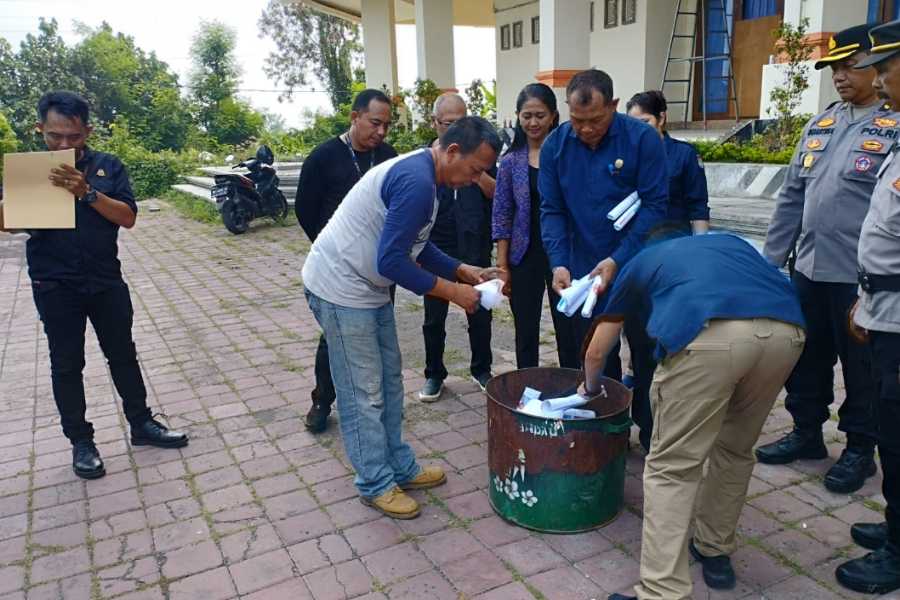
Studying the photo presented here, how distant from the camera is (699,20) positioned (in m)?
12.2

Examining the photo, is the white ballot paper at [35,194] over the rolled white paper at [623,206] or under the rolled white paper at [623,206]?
over

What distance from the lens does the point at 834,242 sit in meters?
3.13

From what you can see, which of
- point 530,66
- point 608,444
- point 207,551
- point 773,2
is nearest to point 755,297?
point 608,444

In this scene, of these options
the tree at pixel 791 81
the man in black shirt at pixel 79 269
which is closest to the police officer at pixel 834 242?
the man in black shirt at pixel 79 269

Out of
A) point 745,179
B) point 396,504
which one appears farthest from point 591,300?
point 745,179

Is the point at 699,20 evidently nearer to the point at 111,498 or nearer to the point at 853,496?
→ the point at 853,496

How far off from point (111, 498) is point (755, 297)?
300 centimetres

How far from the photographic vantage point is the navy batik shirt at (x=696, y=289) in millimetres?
2166

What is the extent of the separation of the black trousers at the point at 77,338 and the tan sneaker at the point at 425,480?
1.65 m

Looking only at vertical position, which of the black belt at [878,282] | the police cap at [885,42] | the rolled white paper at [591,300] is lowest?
the rolled white paper at [591,300]

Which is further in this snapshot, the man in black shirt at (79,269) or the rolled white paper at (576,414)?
the man in black shirt at (79,269)

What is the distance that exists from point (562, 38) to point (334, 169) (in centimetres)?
736

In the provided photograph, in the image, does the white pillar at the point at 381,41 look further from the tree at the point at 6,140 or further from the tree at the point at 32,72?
the tree at the point at 32,72

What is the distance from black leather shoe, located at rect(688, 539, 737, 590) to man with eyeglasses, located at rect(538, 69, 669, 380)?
1.13m
